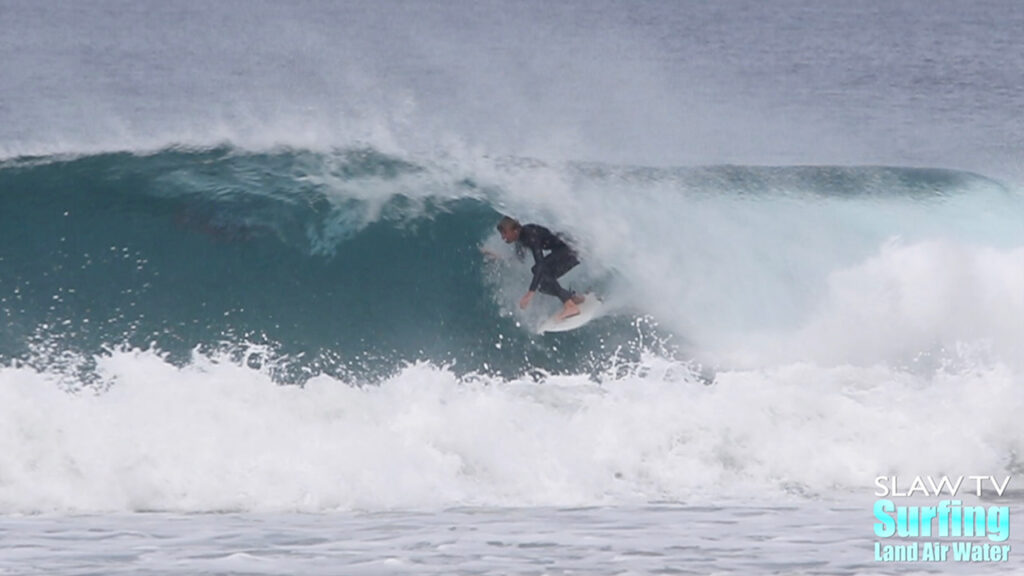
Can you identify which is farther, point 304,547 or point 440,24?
point 440,24

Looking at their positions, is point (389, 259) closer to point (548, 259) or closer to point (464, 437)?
point (548, 259)

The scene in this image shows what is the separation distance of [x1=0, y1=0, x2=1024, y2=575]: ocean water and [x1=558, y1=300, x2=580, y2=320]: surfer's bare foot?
17 cm

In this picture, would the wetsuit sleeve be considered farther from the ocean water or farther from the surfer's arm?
the surfer's arm

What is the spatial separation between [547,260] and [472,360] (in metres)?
1.19

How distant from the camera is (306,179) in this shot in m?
16.5

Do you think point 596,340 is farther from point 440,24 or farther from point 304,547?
point 440,24

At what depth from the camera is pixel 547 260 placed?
14469 millimetres

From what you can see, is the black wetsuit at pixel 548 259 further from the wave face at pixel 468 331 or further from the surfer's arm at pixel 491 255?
the surfer's arm at pixel 491 255

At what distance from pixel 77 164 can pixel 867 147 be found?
85.2ft

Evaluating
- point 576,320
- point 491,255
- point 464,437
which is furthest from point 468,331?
point 464,437

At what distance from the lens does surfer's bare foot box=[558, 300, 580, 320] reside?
14.7 meters

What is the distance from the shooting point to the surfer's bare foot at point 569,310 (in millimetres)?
14742

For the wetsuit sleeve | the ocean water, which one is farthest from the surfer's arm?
the wetsuit sleeve

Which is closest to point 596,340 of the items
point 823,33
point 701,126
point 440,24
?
point 701,126
